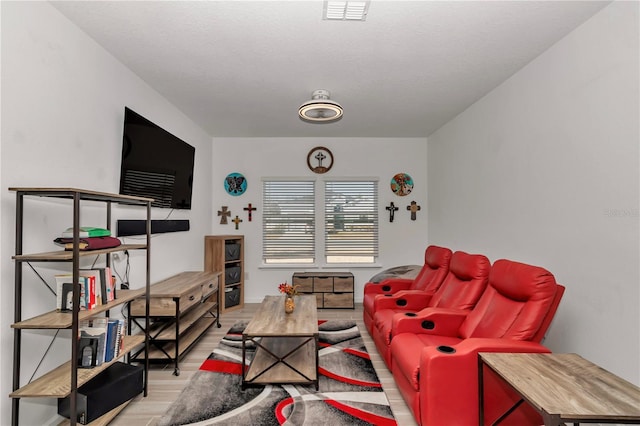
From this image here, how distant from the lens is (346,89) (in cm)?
336

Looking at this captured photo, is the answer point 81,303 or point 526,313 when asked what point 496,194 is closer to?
point 526,313

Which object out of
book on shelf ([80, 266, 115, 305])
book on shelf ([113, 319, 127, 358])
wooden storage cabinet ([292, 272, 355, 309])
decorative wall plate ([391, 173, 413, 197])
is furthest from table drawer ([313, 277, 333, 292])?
book on shelf ([80, 266, 115, 305])

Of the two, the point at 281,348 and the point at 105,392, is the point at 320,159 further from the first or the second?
the point at 105,392

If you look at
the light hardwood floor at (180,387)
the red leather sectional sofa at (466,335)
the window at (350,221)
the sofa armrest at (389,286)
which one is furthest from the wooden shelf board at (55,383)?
the window at (350,221)

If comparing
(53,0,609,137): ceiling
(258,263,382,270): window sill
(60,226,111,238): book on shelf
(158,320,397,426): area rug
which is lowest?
(158,320,397,426): area rug

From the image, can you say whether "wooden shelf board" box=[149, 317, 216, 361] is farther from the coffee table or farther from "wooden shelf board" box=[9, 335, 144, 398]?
"wooden shelf board" box=[9, 335, 144, 398]

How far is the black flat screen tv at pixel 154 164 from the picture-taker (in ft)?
9.41

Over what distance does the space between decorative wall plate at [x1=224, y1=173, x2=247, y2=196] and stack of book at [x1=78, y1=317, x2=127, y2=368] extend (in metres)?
3.29

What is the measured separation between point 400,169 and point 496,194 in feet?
7.06

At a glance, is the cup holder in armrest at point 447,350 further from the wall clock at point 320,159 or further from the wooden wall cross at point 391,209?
the wall clock at point 320,159

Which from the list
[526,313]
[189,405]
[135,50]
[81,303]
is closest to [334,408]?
[189,405]

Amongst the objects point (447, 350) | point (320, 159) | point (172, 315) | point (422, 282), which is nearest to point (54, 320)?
point (172, 315)

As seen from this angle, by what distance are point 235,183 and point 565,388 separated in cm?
479

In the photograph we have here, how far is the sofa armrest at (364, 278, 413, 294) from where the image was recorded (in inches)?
162
